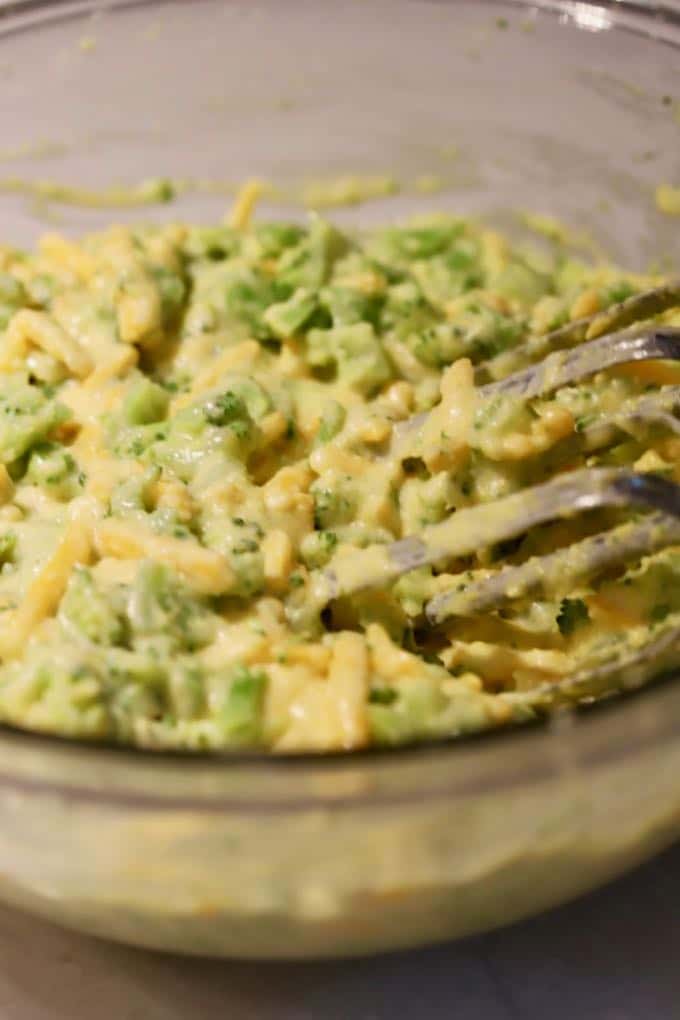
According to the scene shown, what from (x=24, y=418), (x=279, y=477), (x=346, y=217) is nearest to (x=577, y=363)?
(x=279, y=477)

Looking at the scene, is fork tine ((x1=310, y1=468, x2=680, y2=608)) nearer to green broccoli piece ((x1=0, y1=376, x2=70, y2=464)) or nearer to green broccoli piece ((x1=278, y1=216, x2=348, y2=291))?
green broccoli piece ((x1=0, y1=376, x2=70, y2=464))

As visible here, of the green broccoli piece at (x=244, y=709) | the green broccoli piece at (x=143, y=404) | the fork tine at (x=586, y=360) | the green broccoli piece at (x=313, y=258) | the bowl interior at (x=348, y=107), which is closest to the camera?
the green broccoli piece at (x=244, y=709)

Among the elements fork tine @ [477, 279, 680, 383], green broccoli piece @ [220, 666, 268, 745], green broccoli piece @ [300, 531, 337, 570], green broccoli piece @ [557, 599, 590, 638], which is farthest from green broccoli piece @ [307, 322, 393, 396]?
green broccoli piece @ [220, 666, 268, 745]

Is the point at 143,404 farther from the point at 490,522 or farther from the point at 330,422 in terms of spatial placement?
the point at 490,522

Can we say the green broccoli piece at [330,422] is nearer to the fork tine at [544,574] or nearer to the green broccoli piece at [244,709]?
the fork tine at [544,574]

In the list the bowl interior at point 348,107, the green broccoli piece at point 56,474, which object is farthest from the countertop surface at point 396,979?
the bowl interior at point 348,107
